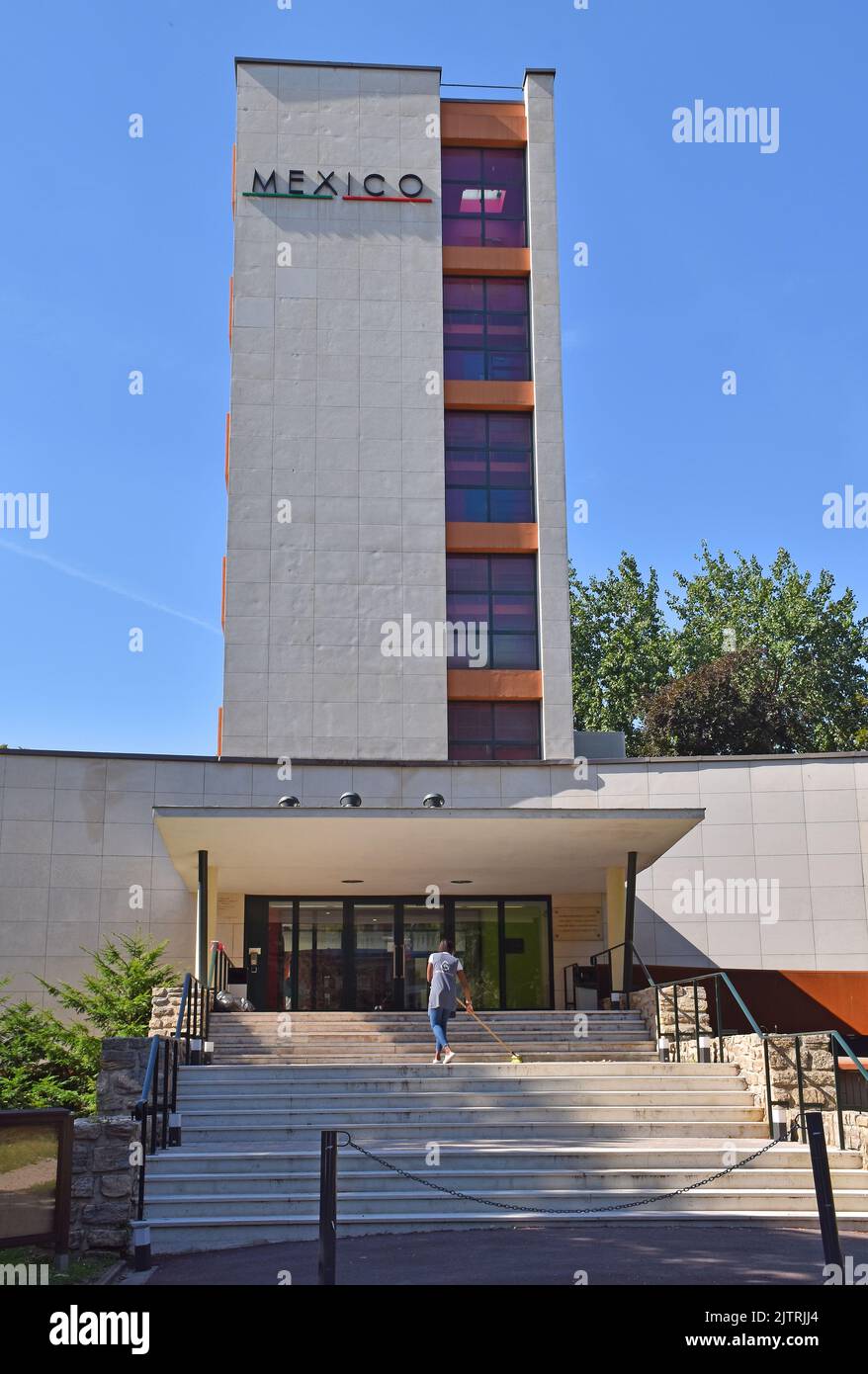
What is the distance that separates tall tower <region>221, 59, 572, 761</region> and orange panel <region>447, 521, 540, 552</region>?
42 millimetres

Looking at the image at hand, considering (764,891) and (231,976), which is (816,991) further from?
(231,976)

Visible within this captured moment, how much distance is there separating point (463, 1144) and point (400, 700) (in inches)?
727

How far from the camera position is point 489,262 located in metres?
34.2

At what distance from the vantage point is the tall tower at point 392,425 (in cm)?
3084

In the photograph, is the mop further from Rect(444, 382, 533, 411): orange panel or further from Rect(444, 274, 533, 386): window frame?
Rect(444, 274, 533, 386): window frame

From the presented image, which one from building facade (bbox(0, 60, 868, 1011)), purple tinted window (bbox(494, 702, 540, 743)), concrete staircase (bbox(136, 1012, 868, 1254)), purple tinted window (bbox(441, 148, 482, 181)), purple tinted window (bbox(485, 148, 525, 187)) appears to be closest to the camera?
concrete staircase (bbox(136, 1012, 868, 1254))

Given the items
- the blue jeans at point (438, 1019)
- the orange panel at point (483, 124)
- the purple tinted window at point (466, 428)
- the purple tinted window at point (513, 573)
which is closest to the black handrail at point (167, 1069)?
the blue jeans at point (438, 1019)

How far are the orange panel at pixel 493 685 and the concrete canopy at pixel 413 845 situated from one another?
23.1 feet

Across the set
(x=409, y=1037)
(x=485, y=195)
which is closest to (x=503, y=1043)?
(x=409, y=1037)

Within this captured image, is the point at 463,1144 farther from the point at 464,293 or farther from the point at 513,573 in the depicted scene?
the point at 464,293

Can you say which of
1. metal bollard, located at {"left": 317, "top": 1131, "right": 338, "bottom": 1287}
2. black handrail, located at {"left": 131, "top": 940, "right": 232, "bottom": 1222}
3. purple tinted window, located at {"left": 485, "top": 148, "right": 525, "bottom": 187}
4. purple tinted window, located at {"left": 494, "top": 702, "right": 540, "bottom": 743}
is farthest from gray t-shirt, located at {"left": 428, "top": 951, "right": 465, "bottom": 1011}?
purple tinted window, located at {"left": 485, "top": 148, "right": 525, "bottom": 187}

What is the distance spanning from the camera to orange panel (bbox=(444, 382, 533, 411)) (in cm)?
3288

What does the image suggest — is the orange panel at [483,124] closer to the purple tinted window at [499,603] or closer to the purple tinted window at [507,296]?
the purple tinted window at [507,296]
